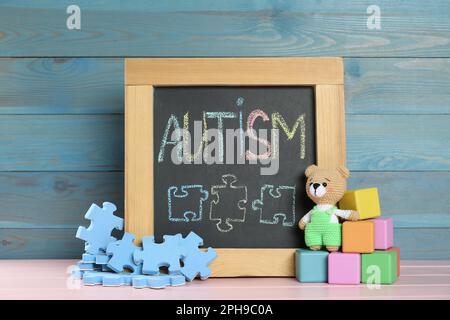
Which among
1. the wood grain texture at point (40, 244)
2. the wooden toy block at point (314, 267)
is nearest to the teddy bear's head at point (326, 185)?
the wooden toy block at point (314, 267)

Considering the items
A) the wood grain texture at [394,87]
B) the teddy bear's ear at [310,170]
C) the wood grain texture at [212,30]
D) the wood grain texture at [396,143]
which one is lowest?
the teddy bear's ear at [310,170]

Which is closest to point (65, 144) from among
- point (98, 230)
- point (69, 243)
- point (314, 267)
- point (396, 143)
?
point (69, 243)

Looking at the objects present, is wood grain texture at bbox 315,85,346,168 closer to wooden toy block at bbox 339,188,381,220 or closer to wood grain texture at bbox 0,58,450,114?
wooden toy block at bbox 339,188,381,220

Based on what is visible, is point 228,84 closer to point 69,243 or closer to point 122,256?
point 122,256

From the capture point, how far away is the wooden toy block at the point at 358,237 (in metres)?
1.03

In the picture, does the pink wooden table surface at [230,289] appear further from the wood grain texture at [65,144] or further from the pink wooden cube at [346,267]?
the wood grain texture at [65,144]

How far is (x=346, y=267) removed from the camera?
3.39 ft

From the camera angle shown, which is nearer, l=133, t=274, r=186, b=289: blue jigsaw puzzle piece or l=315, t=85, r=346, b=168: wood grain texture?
l=133, t=274, r=186, b=289: blue jigsaw puzzle piece

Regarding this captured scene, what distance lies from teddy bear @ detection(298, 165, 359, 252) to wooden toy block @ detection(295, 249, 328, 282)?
0.08 feet

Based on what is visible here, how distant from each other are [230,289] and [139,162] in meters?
0.31

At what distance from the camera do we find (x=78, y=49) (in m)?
1.38

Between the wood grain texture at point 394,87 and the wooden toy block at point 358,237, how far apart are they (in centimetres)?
40

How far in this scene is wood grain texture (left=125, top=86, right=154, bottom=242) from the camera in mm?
1118

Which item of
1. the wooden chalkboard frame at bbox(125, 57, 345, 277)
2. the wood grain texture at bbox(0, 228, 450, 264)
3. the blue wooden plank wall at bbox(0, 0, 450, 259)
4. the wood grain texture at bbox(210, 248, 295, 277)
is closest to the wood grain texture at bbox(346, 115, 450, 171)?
the blue wooden plank wall at bbox(0, 0, 450, 259)
